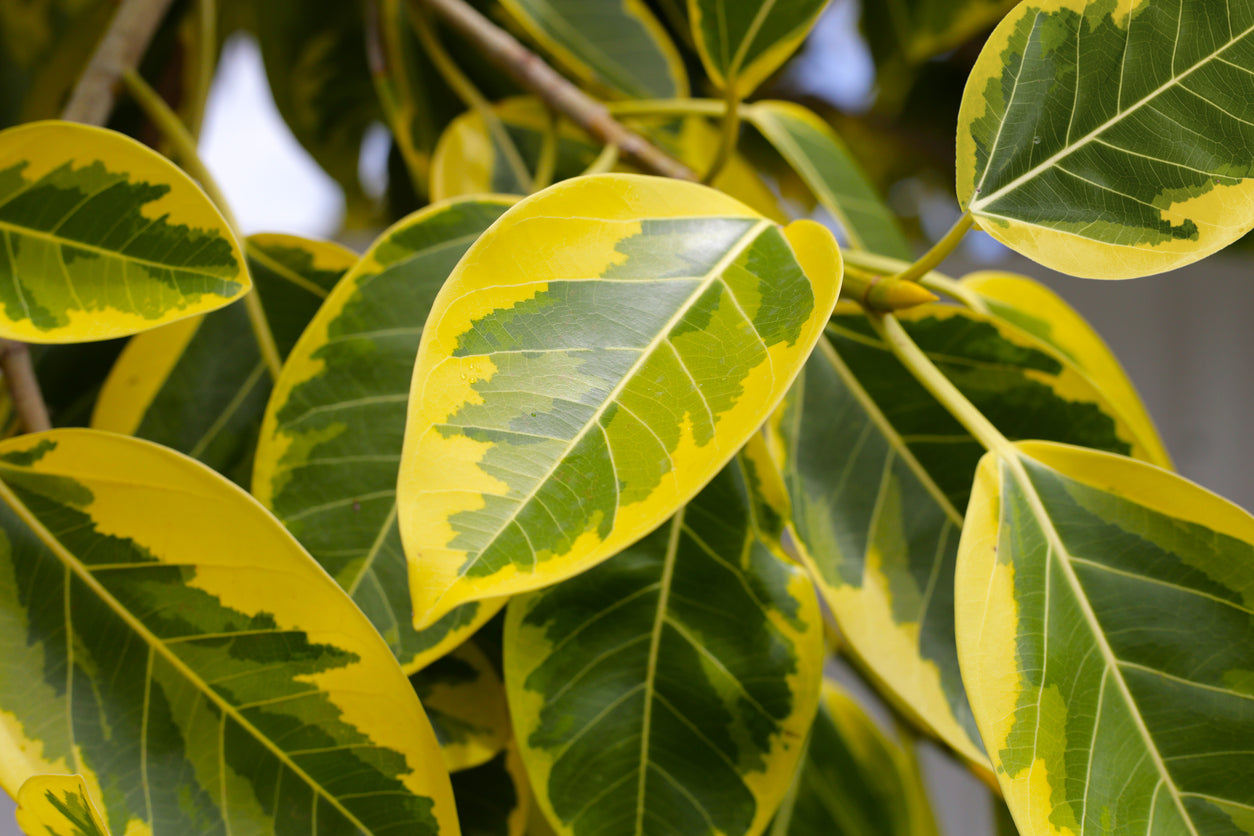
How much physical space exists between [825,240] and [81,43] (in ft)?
1.74

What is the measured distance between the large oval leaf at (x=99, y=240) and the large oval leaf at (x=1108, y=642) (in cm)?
24

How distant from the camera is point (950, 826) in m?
1.29

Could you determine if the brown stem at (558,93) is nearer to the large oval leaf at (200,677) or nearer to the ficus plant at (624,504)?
the ficus plant at (624,504)

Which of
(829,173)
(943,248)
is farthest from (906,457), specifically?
(829,173)

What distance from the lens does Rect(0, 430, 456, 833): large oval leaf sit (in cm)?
23

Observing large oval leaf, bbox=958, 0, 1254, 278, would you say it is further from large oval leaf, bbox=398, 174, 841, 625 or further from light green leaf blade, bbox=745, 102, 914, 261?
light green leaf blade, bbox=745, 102, 914, 261

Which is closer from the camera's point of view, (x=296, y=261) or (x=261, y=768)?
(x=261, y=768)

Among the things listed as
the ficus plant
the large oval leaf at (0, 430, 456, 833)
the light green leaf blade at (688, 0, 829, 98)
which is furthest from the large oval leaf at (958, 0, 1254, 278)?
the large oval leaf at (0, 430, 456, 833)

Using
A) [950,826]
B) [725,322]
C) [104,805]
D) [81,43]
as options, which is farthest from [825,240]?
[950,826]

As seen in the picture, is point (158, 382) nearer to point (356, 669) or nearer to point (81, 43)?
point (356, 669)

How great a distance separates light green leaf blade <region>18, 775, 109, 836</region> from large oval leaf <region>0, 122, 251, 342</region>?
0.39ft

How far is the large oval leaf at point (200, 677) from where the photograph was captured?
8.9 inches

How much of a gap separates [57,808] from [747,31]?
335 mm

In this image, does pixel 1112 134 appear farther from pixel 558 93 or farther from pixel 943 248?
pixel 558 93
